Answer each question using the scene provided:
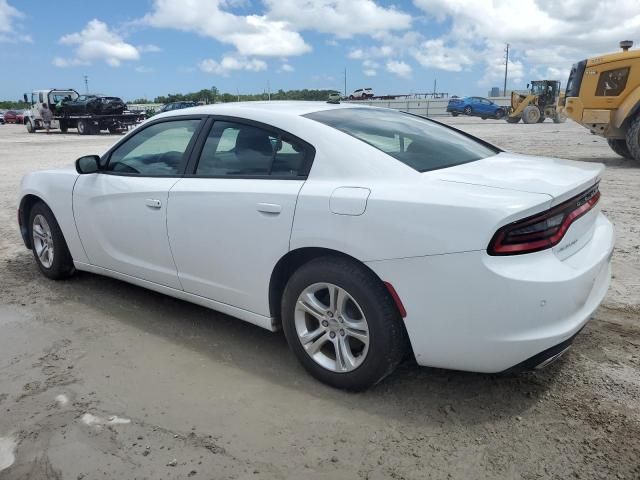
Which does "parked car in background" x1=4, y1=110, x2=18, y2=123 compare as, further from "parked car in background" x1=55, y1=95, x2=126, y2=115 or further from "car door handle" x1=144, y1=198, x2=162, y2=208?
"car door handle" x1=144, y1=198, x2=162, y2=208

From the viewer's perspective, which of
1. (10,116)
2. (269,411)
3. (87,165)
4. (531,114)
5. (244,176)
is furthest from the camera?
(10,116)

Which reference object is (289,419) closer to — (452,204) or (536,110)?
(452,204)

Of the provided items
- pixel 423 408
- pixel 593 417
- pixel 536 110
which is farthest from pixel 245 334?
pixel 536 110

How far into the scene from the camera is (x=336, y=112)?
344 cm

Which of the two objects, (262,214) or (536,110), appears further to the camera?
(536,110)

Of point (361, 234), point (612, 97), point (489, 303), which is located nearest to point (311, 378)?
point (361, 234)

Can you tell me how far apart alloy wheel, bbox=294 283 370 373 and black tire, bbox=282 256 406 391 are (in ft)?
0.12

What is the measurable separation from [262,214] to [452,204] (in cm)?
110

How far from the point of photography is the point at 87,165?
4.14 meters

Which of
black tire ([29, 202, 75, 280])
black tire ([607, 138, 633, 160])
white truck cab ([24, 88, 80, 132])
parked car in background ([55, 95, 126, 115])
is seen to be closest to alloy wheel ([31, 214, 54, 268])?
black tire ([29, 202, 75, 280])

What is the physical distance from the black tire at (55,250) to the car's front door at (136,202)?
1.33ft

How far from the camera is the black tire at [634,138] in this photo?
35.9 feet

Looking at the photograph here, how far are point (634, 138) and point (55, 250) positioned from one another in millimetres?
10999

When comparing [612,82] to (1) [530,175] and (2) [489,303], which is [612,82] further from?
(2) [489,303]
